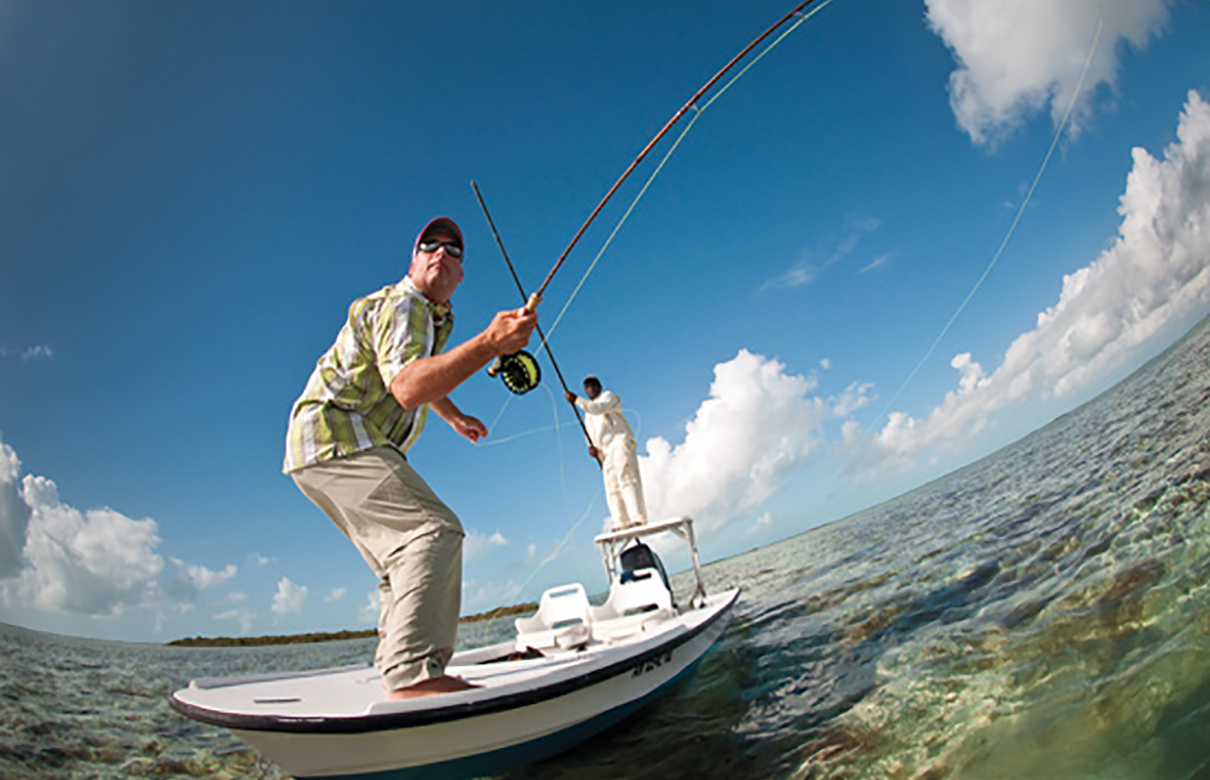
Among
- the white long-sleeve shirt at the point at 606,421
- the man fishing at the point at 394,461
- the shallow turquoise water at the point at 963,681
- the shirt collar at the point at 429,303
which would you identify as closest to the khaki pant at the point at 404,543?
the man fishing at the point at 394,461

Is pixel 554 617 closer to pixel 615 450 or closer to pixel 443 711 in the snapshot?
pixel 615 450

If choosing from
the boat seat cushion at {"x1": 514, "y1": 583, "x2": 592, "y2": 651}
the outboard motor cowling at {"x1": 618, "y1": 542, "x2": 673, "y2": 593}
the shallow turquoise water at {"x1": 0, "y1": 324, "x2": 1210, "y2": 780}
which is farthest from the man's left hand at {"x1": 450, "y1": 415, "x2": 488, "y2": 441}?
the outboard motor cowling at {"x1": 618, "y1": 542, "x2": 673, "y2": 593}

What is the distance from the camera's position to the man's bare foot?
285cm

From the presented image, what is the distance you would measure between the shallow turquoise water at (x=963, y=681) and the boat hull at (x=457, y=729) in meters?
0.53

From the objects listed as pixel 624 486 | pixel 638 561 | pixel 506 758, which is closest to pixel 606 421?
pixel 624 486

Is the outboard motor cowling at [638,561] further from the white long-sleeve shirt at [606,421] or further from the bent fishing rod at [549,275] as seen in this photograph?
the bent fishing rod at [549,275]

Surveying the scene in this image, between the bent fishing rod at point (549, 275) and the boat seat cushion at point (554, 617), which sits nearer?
the bent fishing rod at point (549, 275)

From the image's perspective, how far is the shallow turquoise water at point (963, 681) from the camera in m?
2.78

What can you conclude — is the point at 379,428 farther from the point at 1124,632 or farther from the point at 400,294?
the point at 1124,632

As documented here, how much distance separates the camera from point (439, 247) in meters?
3.35

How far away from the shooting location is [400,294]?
3.01 m

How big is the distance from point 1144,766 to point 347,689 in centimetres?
425

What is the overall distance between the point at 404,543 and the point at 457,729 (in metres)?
1.06

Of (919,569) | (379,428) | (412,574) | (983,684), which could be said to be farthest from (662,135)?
(919,569)
